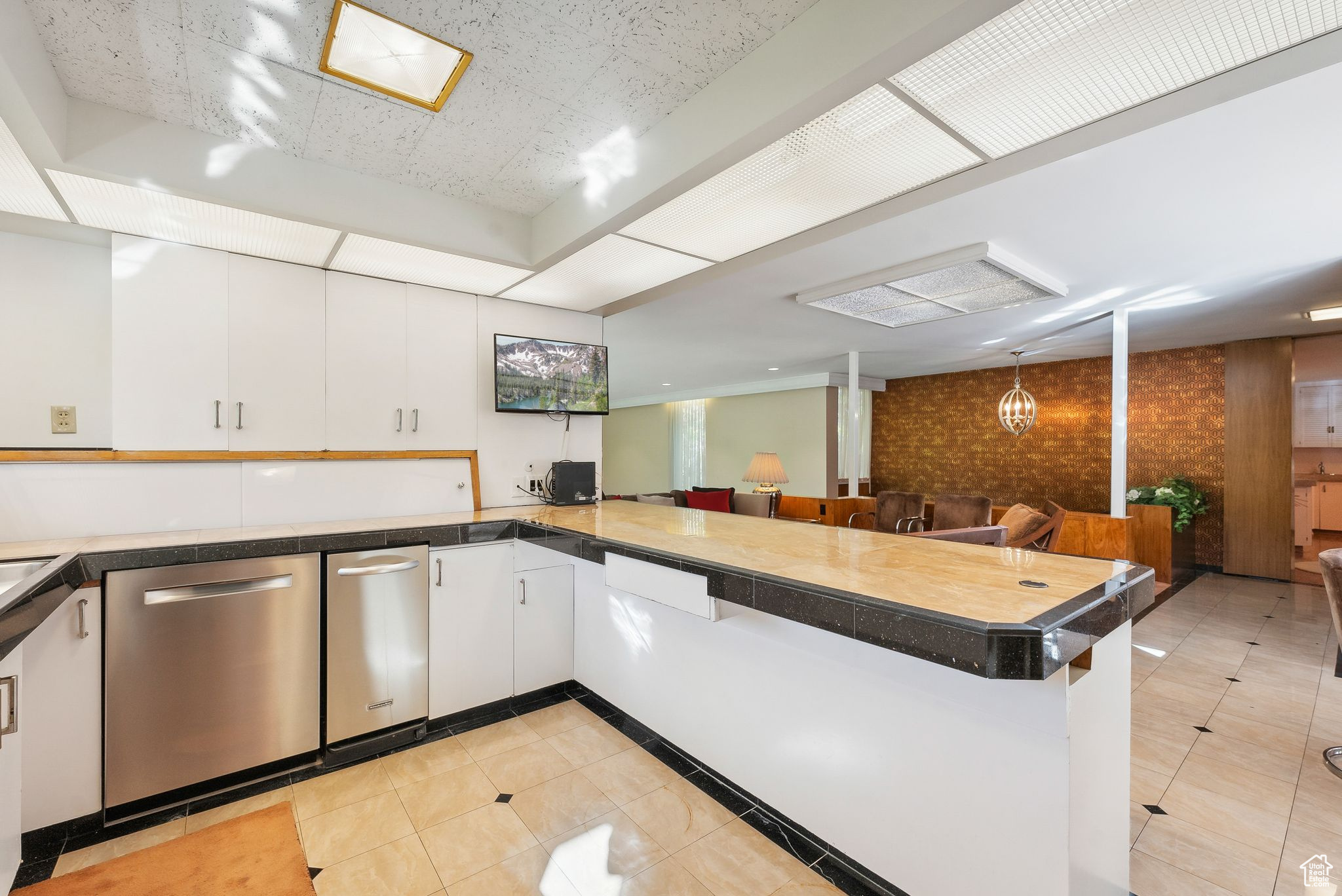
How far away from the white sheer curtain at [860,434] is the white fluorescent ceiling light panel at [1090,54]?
7615 millimetres

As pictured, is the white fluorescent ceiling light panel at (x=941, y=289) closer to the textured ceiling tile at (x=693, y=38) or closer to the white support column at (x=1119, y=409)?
the white support column at (x=1119, y=409)

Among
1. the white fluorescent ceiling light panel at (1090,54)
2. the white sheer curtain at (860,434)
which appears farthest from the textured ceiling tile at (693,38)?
the white sheer curtain at (860,434)

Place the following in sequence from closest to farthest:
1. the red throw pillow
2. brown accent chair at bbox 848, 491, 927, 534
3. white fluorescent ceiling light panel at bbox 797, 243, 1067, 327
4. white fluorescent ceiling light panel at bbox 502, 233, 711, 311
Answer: white fluorescent ceiling light panel at bbox 502, 233, 711, 311 < white fluorescent ceiling light panel at bbox 797, 243, 1067, 327 < brown accent chair at bbox 848, 491, 927, 534 < the red throw pillow

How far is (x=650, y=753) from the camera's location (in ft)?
8.50

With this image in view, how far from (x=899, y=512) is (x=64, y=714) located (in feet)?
20.8

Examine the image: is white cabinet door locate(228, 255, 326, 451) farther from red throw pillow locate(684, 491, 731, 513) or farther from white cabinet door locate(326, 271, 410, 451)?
red throw pillow locate(684, 491, 731, 513)

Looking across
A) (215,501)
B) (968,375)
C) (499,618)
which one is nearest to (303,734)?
(499,618)

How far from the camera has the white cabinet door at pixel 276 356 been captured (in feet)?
9.04

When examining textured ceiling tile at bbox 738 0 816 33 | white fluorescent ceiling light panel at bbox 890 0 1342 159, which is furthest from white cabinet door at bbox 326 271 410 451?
white fluorescent ceiling light panel at bbox 890 0 1342 159

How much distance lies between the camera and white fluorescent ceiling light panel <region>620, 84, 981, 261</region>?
5.85ft

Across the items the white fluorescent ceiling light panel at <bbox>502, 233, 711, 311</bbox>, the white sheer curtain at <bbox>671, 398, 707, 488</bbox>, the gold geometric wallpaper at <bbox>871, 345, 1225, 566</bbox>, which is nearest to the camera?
the white fluorescent ceiling light panel at <bbox>502, 233, 711, 311</bbox>

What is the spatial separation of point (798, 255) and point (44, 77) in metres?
3.15

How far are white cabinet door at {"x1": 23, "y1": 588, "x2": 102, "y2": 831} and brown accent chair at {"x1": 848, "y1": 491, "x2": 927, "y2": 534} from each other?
5.71 meters

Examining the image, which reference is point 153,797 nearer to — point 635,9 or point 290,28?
point 290,28
